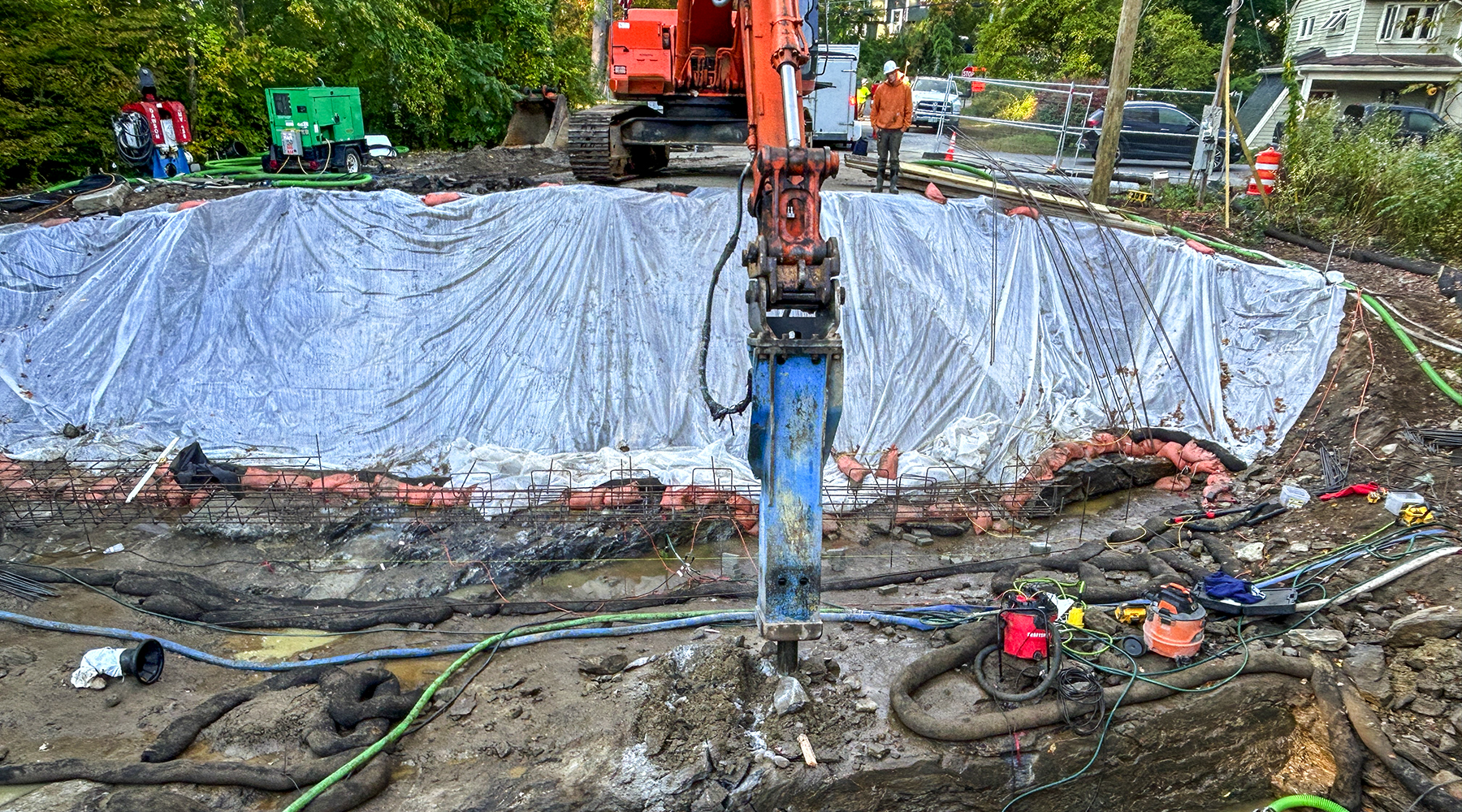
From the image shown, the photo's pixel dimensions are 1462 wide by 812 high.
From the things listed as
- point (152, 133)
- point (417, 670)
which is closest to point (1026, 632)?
point (417, 670)

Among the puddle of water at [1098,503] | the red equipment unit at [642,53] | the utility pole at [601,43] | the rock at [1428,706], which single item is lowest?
the puddle of water at [1098,503]

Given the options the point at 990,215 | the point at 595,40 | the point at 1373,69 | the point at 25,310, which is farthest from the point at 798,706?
the point at 1373,69

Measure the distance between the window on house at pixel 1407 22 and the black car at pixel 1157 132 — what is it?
11.5 m

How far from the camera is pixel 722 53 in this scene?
10461 mm

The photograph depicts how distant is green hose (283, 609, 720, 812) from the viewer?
395 cm

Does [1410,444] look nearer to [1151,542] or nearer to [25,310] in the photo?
[1151,542]

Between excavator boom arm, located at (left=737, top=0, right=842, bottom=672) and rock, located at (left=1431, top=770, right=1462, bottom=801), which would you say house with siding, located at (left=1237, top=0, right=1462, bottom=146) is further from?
excavator boom arm, located at (left=737, top=0, right=842, bottom=672)

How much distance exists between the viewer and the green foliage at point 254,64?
12961 mm

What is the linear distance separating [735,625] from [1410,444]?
19.7ft

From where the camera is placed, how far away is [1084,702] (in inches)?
179

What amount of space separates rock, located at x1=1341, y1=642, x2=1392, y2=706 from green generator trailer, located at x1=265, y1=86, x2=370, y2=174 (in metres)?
15.3

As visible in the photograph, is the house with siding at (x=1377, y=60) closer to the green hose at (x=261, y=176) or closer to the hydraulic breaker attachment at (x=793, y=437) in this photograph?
the green hose at (x=261, y=176)

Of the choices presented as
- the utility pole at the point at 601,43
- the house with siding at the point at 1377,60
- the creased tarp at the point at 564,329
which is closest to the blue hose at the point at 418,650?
the creased tarp at the point at 564,329

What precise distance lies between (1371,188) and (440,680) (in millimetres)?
12642
